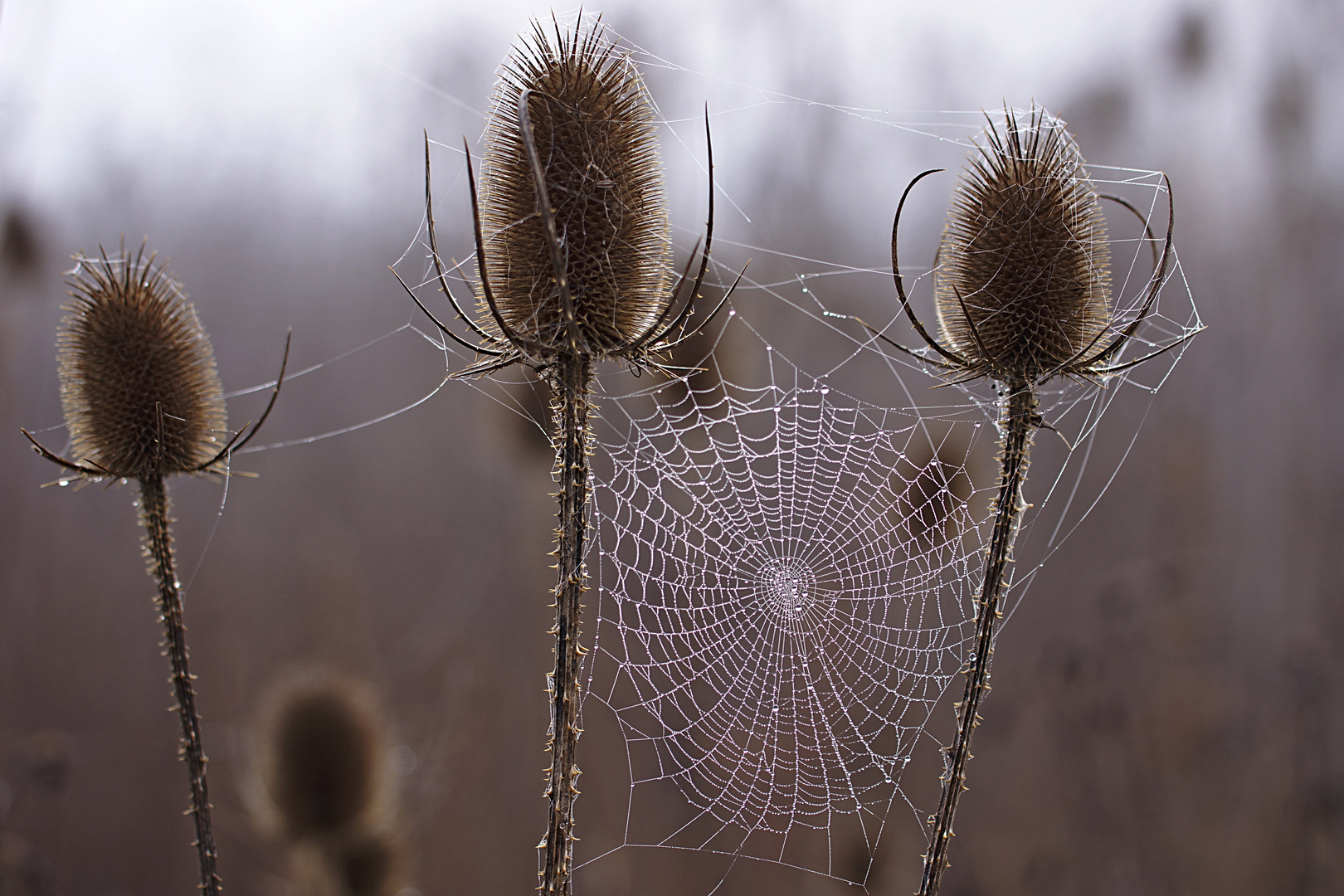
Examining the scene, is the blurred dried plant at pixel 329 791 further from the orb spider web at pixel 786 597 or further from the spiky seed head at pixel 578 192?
the spiky seed head at pixel 578 192

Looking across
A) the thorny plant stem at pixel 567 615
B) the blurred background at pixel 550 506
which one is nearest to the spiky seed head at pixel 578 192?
the thorny plant stem at pixel 567 615

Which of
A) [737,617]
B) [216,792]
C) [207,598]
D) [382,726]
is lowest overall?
[216,792]

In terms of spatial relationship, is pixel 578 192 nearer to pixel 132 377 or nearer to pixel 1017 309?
pixel 1017 309

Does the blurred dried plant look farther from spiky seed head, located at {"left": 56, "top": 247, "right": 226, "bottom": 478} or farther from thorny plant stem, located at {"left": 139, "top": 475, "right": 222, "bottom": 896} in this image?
spiky seed head, located at {"left": 56, "top": 247, "right": 226, "bottom": 478}

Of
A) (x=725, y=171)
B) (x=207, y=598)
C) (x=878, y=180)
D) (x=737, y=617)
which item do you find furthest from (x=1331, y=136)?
(x=207, y=598)

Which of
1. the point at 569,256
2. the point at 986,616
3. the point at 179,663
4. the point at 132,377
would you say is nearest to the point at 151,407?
the point at 132,377

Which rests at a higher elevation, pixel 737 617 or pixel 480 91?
pixel 480 91

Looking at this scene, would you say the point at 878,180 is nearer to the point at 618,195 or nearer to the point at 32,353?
the point at 618,195
